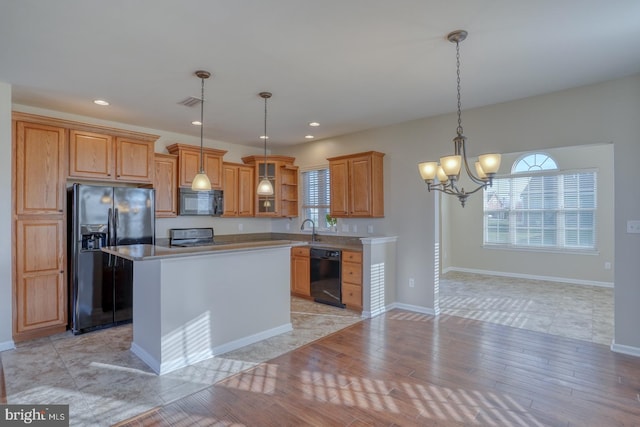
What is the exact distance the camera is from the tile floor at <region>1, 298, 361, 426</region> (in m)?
2.43

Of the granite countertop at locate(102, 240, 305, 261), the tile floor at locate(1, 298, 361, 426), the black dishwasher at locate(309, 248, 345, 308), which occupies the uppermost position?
the granite countertop at locate(102, 240, 305, 261)

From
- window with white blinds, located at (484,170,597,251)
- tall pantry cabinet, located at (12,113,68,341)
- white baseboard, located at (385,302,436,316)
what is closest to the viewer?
tall pantry cabinet, located at (12,113,68,341)

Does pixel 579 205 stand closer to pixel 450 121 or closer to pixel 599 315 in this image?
pixel 599 315

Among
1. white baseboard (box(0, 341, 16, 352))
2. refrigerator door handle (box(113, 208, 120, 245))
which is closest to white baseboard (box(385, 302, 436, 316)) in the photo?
refrigerator door handle (box(113, 208, 120, 245))

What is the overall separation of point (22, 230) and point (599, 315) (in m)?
7.21

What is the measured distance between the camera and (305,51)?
276 cm

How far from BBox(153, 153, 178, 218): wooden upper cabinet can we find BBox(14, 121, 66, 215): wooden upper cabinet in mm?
1157

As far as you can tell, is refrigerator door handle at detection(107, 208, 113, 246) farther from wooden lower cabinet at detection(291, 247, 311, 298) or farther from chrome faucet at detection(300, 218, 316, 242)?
chrome faucet at detection(300, 218, 316, 242)

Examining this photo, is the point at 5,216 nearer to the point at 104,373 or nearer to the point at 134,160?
the point at 134,160

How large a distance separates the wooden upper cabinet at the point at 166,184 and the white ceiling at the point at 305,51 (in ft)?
2.96

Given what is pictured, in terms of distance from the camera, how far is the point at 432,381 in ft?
9.16

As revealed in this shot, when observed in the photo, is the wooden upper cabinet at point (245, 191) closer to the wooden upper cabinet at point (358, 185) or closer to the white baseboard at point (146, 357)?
the wooden upper cabinet at point (358, 185)

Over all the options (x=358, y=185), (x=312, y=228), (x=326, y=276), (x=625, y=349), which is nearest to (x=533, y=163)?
(x=358, y=185)

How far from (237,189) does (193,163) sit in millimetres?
915
